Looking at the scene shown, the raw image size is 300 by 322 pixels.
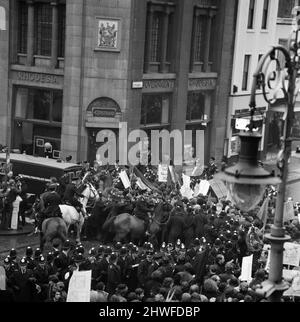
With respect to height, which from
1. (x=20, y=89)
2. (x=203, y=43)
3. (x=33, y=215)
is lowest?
(x=33, y=215)

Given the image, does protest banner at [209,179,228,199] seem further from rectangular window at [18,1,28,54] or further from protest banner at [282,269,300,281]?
rectangular window at [18,1,28,54]

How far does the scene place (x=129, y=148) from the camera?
32.4 meters

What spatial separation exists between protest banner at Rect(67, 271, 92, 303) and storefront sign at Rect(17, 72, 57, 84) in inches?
852

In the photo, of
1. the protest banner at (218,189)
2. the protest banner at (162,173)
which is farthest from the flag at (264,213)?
the protest banner at (162,173)

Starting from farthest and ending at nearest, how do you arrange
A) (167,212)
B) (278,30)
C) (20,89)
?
(278,30) < (20,89) < (167,212)

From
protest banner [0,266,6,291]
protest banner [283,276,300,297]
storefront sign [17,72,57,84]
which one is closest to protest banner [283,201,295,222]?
protest banner [283,276,300,297]

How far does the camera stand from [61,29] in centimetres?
3359

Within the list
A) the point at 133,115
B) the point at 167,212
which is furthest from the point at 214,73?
the point at 167,212

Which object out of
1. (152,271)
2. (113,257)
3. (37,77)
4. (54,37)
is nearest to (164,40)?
(54,37)

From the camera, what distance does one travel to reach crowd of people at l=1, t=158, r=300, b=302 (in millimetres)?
13758

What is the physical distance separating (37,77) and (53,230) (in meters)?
16.1

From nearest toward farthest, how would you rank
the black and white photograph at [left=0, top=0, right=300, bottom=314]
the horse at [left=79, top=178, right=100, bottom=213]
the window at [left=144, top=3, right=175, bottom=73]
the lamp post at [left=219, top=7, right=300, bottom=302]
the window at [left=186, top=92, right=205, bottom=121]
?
the lamp post at [left=219, top=7, right=300, bottom=302]
the black and white photograph at [left=0, top=0, right=300, bottom=314]
the horse at [left=79, top=178, right=100, bottom=213]
the window at [left=144, top=3, right=175, bottom=73]
the window at [left=186, top=92, right=205, bottom=121]

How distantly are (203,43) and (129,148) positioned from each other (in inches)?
353

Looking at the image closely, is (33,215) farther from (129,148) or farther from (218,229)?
(129,148)
